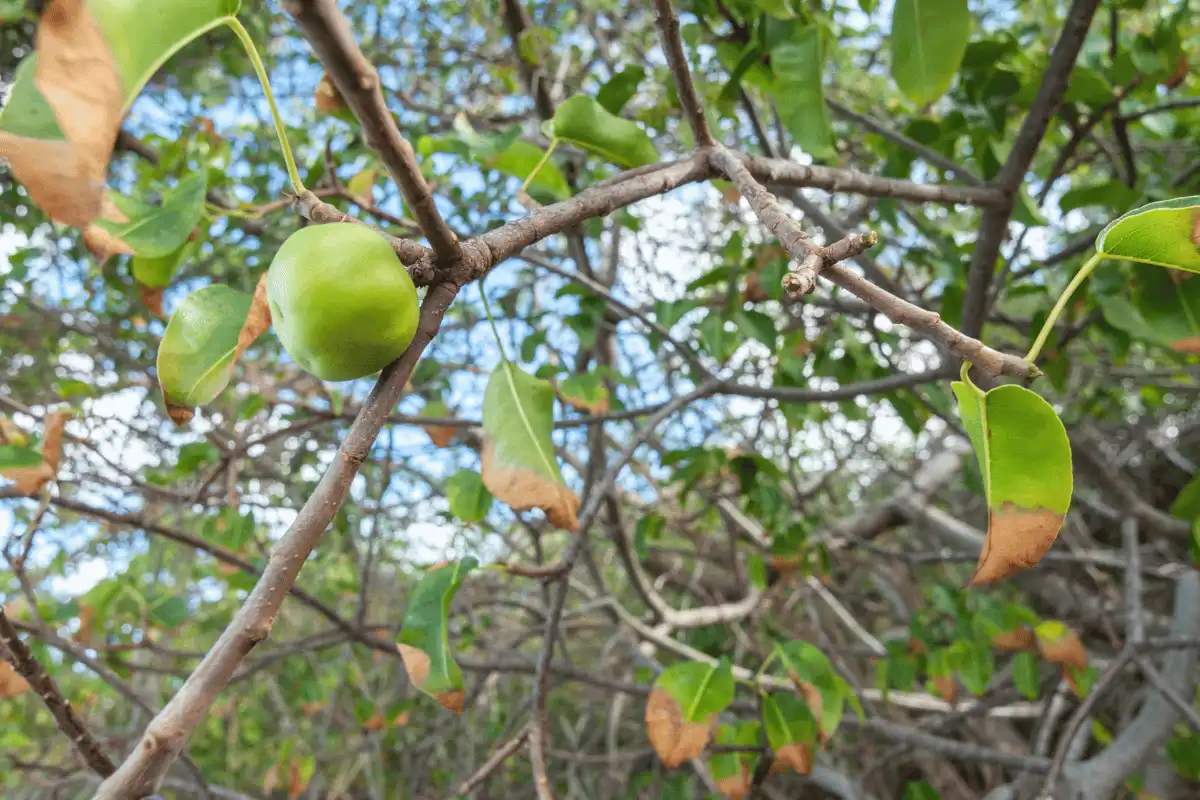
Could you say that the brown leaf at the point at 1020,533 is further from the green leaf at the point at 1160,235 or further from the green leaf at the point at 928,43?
the green leaf at the point at 928,43

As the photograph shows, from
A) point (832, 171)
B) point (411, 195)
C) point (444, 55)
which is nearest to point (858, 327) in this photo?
point (832, 171)

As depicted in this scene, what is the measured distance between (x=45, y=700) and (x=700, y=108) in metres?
0.98

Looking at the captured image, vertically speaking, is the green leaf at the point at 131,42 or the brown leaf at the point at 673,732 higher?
the green leaf at the point at 131,42

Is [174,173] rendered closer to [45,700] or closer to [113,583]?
[113,583]

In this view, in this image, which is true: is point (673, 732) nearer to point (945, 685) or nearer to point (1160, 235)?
point (1160, 235)

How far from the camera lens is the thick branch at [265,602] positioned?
356 millimetres

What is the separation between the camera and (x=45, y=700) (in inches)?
31.7

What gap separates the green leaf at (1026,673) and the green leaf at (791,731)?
2.77ft

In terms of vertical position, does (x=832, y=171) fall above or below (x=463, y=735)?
above

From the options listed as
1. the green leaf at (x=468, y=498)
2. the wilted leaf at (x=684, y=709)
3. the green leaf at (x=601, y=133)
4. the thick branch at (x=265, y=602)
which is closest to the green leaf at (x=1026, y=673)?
the wilted leaf at (x=684, y=709)

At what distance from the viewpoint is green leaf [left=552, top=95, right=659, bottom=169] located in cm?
91

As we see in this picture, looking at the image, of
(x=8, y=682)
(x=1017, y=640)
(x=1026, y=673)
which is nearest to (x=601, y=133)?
(x=8, y=682)

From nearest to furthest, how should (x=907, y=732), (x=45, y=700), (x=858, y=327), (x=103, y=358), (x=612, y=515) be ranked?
(x=45, y=700) → (x=907, y=732) → (x=612, y=515) → (x=858, y=327) → (x=103, y=358)

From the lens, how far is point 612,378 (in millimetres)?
1830
